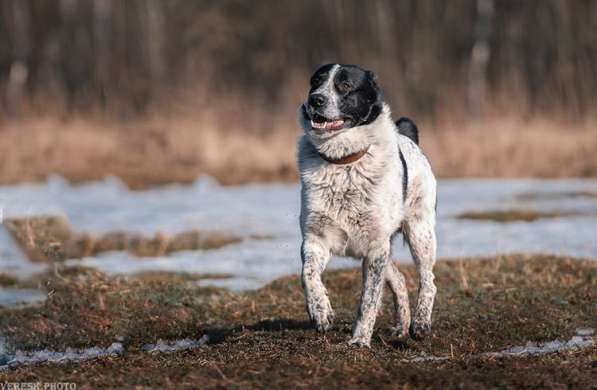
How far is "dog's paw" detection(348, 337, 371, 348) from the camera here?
6.12 metres

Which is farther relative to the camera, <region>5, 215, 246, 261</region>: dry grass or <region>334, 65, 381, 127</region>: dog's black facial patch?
<region>5, 215, 246, 261</region>: dry grass

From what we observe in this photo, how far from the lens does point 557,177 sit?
17516mm

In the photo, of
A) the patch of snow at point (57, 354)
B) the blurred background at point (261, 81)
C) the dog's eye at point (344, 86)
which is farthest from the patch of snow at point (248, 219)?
the dog's eye at point (344, 86)

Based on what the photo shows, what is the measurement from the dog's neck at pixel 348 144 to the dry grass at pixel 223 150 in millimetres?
11254

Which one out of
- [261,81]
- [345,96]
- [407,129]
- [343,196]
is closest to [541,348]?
[343,196]

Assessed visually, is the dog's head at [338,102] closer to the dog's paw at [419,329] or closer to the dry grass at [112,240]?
the dog's paw at [419,329]

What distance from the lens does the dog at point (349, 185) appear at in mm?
6246

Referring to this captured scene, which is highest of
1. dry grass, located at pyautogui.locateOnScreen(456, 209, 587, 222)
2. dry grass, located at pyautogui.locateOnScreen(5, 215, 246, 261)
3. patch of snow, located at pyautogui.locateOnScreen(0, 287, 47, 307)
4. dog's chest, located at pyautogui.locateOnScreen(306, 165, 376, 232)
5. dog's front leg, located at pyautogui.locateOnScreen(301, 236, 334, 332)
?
dog's chest, located at pyautogui.locateOnScreen(306, 165, 376, 232)

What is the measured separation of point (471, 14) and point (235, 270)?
21693mm

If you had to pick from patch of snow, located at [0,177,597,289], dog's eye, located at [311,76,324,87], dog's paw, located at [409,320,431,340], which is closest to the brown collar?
dog's eye, located at [311,76,324,87]

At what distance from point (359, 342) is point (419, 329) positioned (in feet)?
2.56

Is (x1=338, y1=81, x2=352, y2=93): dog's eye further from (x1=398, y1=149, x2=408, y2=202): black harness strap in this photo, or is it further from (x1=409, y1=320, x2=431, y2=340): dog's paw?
(x1=409, y1=320, x2=431, y2=340): dog's paw

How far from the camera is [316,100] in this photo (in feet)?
20.7

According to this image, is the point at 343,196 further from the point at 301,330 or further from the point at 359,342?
the point at 301,330
